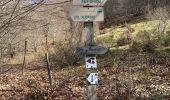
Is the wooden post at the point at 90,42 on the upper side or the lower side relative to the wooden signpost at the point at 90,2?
lower

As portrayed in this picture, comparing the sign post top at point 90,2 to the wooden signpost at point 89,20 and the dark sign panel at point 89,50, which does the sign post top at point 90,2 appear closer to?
the wooden signpost at point 89,20

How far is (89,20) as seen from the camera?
652 cm

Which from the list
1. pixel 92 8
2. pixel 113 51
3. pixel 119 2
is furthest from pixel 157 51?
pixel 119 2

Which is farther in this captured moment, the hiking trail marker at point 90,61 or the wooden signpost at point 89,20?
the hiking trail marker at point 90,61

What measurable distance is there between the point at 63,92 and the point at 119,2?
38.4 m

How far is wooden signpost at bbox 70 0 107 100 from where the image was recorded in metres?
6.44

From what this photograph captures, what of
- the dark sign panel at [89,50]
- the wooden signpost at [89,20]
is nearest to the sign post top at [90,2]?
the wooden signpost at [89,20]

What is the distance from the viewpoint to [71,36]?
22281mm

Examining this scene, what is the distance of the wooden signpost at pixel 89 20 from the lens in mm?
6441

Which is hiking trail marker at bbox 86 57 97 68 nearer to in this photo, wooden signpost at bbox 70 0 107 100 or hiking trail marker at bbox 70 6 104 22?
wooden signpost at bbox 70 0 107 100

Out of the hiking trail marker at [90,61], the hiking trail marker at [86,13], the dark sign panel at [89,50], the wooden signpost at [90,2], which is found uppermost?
the wooden signpost at [90,2]

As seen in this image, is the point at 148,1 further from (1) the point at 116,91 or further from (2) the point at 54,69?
(1) the point at 116,91

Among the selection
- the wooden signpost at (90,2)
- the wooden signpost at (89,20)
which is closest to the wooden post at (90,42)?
the wooden signpost at (89,20)

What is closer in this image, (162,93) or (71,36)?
(162,93)
